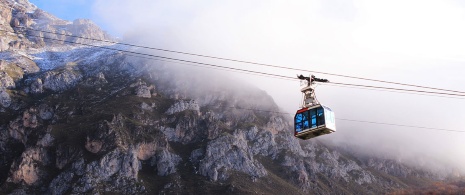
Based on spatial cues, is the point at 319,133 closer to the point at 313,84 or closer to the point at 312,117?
the point at 312,117

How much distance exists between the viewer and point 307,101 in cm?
3691

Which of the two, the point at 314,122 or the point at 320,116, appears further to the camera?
the point at 314,122

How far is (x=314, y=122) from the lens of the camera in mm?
35438

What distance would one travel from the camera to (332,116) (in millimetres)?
36094

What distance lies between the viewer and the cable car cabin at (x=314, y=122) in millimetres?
34781

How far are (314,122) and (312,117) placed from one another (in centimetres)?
42

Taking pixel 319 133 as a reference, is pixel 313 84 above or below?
above

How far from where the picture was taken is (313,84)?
36094 millimetres

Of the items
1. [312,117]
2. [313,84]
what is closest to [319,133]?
[312,117]

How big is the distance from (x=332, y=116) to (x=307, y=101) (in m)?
2.07

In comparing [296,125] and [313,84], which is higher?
[313,84]

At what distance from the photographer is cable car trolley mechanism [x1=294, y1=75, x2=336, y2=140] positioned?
1372 inches

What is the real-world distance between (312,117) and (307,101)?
1.64 m

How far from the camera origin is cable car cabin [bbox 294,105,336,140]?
34.8m
